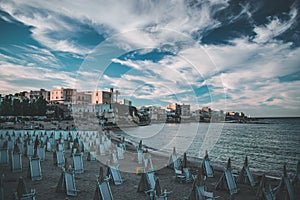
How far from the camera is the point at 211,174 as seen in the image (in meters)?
11.5

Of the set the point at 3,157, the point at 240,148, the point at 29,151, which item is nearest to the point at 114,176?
the point at 3,157

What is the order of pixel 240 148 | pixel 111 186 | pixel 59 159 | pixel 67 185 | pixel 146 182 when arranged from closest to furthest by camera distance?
pixel 67 185 → pixel 146 182 → pixel 111 186 → pixel 59 159 → pixel 240 148

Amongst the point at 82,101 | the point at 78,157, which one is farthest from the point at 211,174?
the point at 82,101

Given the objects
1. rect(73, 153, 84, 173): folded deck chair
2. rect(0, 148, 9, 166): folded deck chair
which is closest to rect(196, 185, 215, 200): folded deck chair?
Answer: rect(73, 153, 84, 173): folded deck chair

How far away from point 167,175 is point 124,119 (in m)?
84.5

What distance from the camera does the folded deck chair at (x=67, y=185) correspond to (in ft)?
26.6

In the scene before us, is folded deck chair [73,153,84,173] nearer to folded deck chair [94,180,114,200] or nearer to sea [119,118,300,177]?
folded deck chair [94,180,114,200]

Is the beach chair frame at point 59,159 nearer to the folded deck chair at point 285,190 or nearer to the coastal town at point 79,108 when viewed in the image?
the folded deck chair at point 285,190

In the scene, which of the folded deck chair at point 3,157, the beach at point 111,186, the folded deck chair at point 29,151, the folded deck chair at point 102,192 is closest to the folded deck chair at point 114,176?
the beach at point 111,186

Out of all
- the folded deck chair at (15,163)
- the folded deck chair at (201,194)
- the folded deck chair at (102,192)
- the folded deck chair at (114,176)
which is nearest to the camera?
the folded deck chair at (201,194)

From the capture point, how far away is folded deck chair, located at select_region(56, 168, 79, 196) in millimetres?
A: 8094

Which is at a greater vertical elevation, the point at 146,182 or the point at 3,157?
the point at 3,157

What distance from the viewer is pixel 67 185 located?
8102 mm

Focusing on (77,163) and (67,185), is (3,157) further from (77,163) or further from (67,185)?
(67,185)
